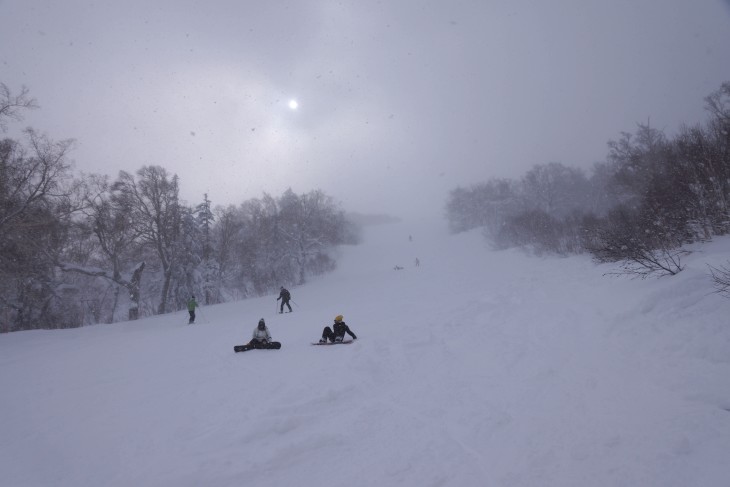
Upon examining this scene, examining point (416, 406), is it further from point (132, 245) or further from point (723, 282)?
point (132, 245)

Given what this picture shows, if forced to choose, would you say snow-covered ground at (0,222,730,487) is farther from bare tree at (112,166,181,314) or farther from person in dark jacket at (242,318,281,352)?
bare tree at (112,166,181,314)

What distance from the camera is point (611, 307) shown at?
377 inches

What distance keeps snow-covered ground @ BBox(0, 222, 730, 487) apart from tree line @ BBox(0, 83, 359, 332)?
990 centimetres

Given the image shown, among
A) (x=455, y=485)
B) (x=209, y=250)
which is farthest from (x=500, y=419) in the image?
(x=209, y=250)

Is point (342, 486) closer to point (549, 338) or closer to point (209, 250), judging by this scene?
point (549, 338)

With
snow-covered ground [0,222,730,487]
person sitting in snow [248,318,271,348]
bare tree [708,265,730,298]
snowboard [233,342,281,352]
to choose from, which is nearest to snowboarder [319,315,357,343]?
snow-covered ground [0,222,730,487]

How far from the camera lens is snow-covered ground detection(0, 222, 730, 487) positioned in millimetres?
4125

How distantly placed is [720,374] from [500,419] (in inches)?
139

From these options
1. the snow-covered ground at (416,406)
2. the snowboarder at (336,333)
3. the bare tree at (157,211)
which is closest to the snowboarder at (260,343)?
the snow-covered ground at (416,406)

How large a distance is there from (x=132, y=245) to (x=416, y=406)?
89.6 ft

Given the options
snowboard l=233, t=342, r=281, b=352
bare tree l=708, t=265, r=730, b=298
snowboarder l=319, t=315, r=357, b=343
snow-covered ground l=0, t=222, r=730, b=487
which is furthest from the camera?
snowboarder l=319, t=315, r=357, b=343

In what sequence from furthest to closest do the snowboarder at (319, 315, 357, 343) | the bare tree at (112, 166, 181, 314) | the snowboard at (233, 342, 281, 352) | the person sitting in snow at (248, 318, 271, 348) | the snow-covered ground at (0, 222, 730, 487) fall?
the bare tree at (112, 166, 181, 314)
the snowboarder at (319, 315, 357, 343)
the person sitting in snow at (248, 318, 271, 348)
the snowboard at (233, 342, 281, 352)
the snow-covered ground at (0, 222, 730, 487)

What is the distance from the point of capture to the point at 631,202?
105 feet

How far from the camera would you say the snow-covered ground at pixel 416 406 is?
412cm
